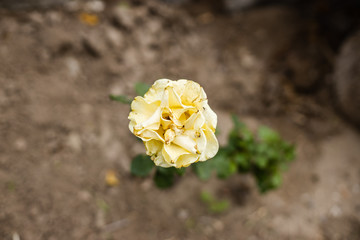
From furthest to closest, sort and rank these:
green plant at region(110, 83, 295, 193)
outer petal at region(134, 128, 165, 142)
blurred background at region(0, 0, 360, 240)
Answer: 1. blurred background at region(0, 0, 360, 240)
2. green plant at region(110, 83, 295, 193)
3. outer petal at region(134, 128, 165, 142)

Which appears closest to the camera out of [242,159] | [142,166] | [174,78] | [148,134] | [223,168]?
[148,134]

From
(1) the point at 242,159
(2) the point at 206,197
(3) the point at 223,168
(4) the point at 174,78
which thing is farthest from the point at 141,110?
(4) the point at 174,78

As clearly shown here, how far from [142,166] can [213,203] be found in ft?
3.89

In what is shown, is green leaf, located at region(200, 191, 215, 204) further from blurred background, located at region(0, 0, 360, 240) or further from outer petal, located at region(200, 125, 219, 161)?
outer petal, located at region(200, 125, 219, 161)

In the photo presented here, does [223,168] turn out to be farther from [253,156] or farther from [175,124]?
[175,124]

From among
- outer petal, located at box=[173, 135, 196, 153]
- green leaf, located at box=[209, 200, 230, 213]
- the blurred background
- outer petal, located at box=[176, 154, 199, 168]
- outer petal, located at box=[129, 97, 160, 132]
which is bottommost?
green leaf, located at box=[209, 200, 230, 213]

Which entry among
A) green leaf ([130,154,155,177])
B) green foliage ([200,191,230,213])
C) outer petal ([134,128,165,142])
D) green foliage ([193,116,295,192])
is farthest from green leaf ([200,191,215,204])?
outer petal ([134,128,165,142])

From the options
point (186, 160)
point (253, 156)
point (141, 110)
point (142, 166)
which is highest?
point (141, 110)

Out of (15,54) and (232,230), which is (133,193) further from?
(15,54)

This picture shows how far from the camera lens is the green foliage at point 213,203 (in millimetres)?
2502

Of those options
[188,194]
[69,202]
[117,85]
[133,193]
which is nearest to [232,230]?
[188,194]

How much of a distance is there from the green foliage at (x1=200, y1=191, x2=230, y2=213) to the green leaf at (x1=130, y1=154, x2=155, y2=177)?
1095 mm

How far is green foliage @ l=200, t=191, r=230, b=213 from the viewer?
98.5 inches

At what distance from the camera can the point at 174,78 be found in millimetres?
2871
